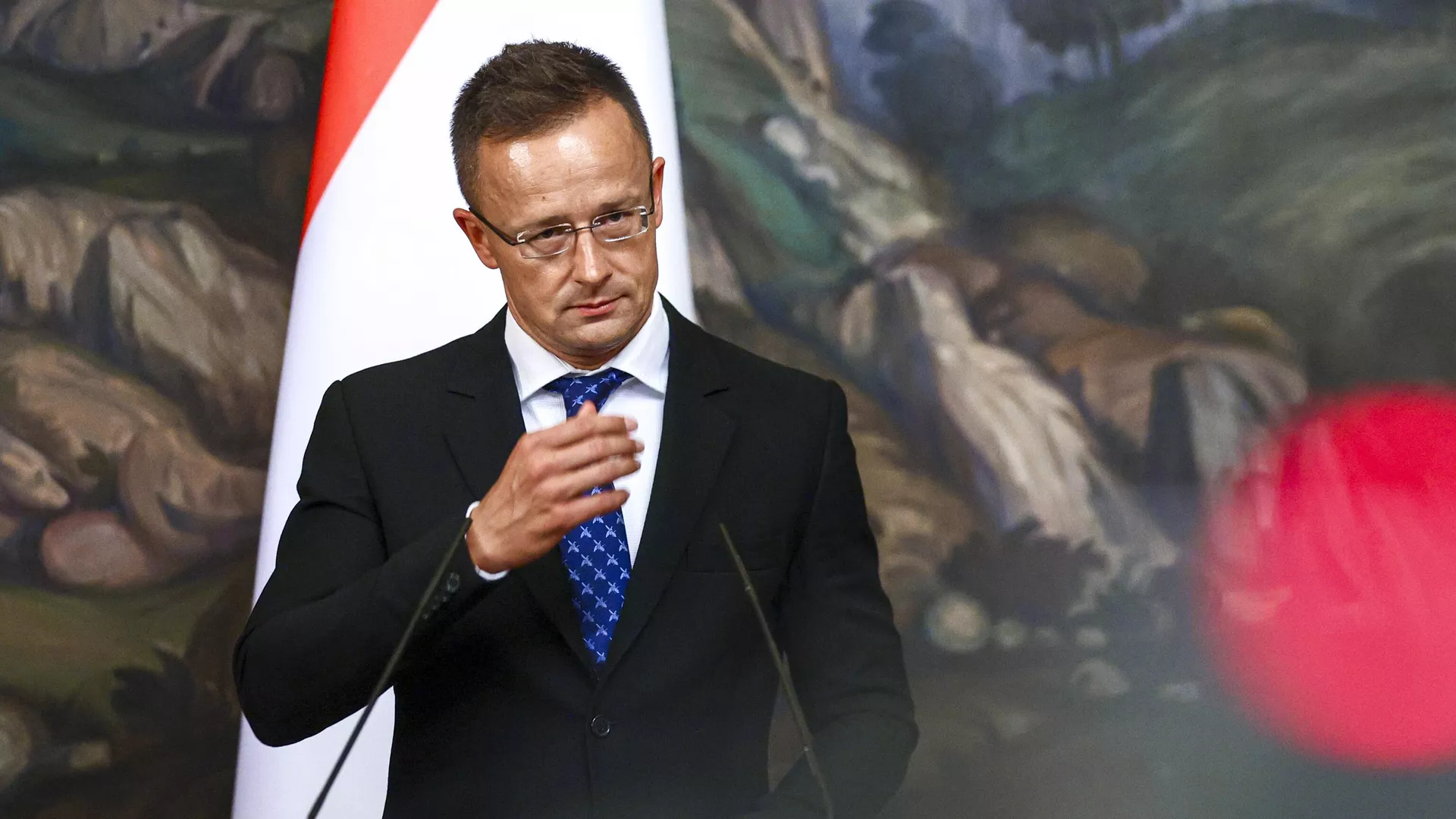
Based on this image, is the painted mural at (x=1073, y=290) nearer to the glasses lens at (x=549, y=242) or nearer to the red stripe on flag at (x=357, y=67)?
the red stripe on flag at (x=357, y=67)

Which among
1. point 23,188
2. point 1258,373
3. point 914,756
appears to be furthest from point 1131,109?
point 23,188

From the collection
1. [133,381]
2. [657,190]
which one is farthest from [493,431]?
[133,381]

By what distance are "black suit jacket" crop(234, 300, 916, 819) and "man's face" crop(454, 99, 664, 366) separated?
128 millimetres

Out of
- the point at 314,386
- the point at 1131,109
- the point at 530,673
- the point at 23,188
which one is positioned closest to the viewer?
the point at 530,673

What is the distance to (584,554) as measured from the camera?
1628mm

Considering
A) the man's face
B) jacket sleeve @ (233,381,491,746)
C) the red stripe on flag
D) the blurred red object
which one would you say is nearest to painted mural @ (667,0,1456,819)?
the blurred red object

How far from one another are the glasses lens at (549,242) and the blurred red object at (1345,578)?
161cm

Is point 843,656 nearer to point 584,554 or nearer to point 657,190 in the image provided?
point 584,554

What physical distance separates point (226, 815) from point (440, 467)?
1.33 meters

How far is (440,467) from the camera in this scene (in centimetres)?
168

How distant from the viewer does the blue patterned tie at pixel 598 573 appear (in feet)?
5.31

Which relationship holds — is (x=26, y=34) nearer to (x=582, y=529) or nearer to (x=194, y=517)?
(x=194, y=517)

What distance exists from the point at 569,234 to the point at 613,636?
0.49m

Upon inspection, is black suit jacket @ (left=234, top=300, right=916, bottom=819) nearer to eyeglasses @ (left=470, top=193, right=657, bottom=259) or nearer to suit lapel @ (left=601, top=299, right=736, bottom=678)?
suit lapel @ (left=601, top=299, right=736, bottom=678)
